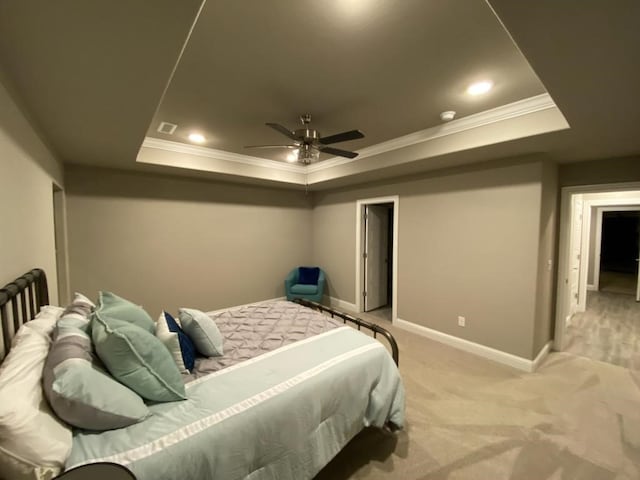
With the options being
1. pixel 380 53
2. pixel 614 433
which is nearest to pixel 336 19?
pixel 380 53

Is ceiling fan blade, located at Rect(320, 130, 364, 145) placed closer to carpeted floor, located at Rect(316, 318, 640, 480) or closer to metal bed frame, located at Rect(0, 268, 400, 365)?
metal bed frame, located at Rect(0, 268, 400, 365)

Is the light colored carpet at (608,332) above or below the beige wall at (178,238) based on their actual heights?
below

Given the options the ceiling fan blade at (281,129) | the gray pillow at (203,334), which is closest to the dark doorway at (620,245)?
the ceiling fan blade at (281,129)

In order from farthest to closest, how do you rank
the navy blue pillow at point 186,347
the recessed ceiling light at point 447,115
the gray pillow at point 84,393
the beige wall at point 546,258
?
the beige wall at point 546,258 < the recessed ceiling light at point 447,115 < the navy blue pillow at point 186,347 < the gray pillow at point 84,393

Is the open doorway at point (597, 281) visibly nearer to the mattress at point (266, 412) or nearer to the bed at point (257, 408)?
the bed at point (257, 408)

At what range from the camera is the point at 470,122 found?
2.79 meters

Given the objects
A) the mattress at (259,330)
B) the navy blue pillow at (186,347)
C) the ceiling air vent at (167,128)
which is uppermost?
the ceiling air vent at (167,128)

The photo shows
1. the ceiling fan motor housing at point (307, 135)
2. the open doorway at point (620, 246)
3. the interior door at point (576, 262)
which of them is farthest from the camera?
the open doorway at point (620, 246)

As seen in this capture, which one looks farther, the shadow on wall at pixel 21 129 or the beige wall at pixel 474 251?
the beige wall at pixel 474 251

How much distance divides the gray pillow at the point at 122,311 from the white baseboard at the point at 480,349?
3442 mm

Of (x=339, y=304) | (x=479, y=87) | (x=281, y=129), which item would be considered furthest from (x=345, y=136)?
(x=339, y=304)

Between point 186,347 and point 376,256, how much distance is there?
3.96 metres

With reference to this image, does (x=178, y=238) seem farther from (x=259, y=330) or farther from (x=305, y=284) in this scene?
(x=259, y=330)

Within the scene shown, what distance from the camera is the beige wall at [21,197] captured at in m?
1.36
